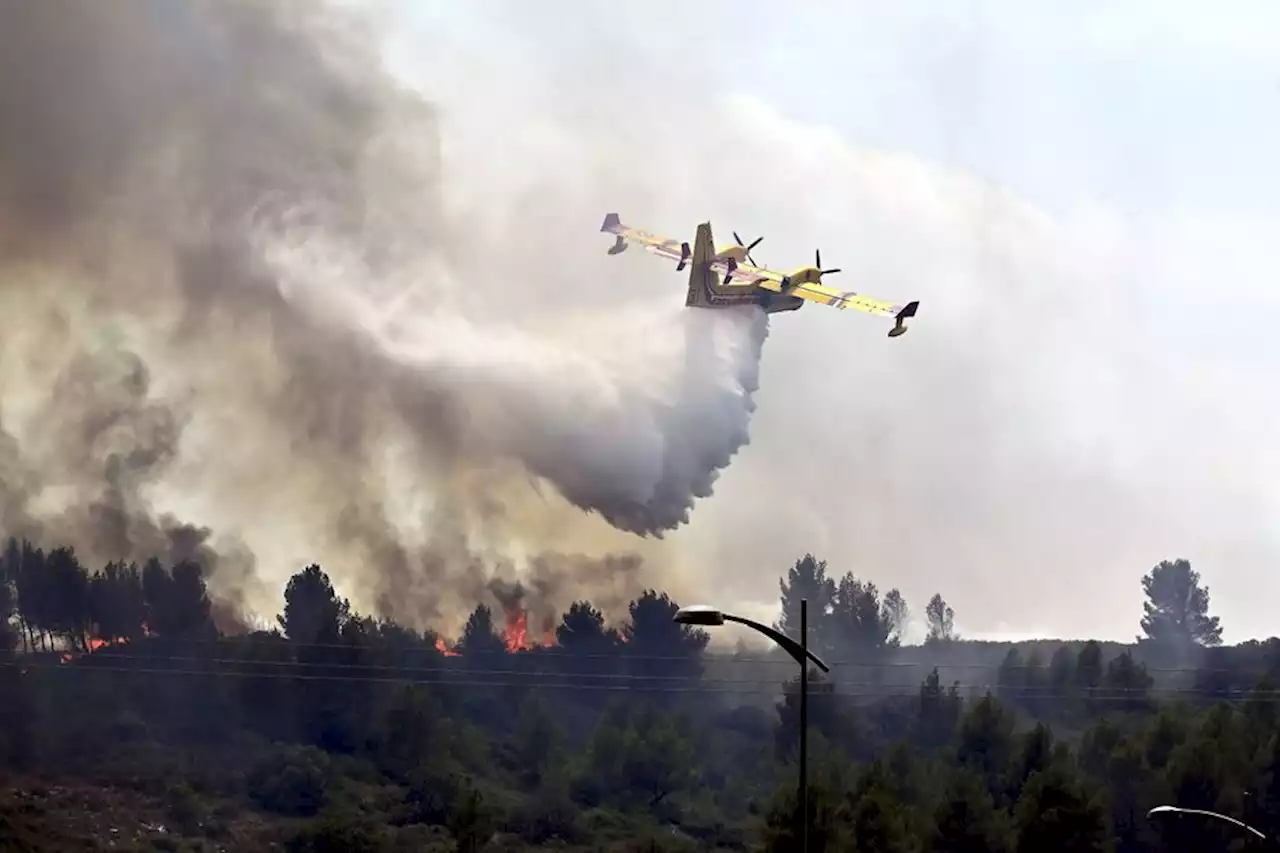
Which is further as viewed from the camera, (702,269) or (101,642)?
(101,642)

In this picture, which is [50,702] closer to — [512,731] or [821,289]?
[512,731]

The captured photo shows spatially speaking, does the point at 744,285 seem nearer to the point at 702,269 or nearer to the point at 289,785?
the point at 702,269

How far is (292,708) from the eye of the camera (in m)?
156

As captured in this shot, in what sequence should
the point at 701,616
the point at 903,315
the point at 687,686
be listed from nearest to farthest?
the point at 701,616 → the point at 903,315 → the point at 687,686

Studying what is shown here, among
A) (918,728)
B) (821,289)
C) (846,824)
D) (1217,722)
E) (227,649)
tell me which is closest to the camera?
(846,824)

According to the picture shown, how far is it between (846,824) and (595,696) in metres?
53.8

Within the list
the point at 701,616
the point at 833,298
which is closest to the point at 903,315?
the point at 833,298

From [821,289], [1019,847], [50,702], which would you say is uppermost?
[821,289]

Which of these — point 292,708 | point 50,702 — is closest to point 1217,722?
point 292,708

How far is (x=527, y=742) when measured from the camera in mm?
157750

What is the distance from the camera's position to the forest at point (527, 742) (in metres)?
133

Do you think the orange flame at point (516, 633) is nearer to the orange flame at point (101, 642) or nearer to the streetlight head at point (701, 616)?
the orange flame at point (101, 642)

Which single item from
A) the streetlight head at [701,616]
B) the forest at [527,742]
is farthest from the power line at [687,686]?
the streetlight head at [701,616]

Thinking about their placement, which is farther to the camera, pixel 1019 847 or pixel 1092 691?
pixel 1092 691
